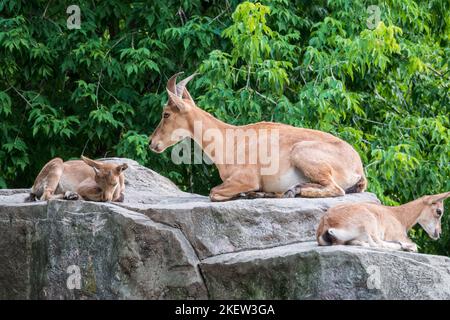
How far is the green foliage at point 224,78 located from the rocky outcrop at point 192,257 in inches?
153

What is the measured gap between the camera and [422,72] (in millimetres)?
17953

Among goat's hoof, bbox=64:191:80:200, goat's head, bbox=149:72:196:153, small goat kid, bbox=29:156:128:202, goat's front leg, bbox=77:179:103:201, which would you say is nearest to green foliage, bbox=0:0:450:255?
goat's head, bbox=149:72:196:153

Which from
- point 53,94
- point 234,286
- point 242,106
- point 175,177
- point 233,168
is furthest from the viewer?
point 53,94

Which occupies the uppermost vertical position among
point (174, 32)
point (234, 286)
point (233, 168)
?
point (174, 32)

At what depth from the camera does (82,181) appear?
39.4 feet

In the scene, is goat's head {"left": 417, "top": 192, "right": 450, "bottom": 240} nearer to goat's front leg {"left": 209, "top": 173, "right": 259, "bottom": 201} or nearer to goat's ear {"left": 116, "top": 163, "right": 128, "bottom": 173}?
goat's front leg {"left": 209, "top": 173, "right": 259, "bottom": 201}

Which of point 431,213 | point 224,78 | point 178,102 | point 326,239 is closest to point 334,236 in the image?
point 326,239

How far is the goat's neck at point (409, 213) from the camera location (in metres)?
11.6

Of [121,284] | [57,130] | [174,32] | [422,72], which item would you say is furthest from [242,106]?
[121,284]

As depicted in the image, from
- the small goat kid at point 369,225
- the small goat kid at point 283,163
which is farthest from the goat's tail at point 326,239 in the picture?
the small goat kid at point 283,163

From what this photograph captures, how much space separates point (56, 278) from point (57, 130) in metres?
5.17

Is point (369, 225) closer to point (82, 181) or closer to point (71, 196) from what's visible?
point (71, 196)

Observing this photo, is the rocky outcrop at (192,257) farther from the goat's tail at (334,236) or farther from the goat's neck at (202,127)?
the goat's neck at (202,127)

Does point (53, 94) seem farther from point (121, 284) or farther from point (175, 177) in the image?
point (121, 284)
